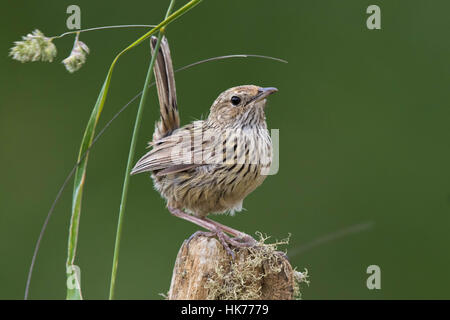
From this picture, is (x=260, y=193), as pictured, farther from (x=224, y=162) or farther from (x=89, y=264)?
(x=224, y=162)

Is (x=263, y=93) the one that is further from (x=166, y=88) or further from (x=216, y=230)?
(x=216, y=230)

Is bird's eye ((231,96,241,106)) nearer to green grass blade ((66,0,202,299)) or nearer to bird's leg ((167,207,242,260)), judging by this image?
bird's leg ((167,207,242,260))

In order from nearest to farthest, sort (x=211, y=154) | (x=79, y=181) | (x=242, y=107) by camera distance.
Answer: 1. (x=79, y=181)
2. (x=211, y=154)
3. (x=242, y=107)

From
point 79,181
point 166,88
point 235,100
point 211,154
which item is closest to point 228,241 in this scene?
point 211,154

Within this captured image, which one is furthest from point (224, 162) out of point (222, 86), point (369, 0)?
point (369, 0)

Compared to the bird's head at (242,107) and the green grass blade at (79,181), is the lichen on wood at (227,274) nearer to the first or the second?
the green grass blade at (79,181)

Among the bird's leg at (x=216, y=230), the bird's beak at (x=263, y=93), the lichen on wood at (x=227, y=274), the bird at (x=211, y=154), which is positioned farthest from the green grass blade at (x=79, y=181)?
the bird's beak at (x=263, y=93)

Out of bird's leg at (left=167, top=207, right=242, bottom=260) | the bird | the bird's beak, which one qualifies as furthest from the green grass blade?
the bird's beak
